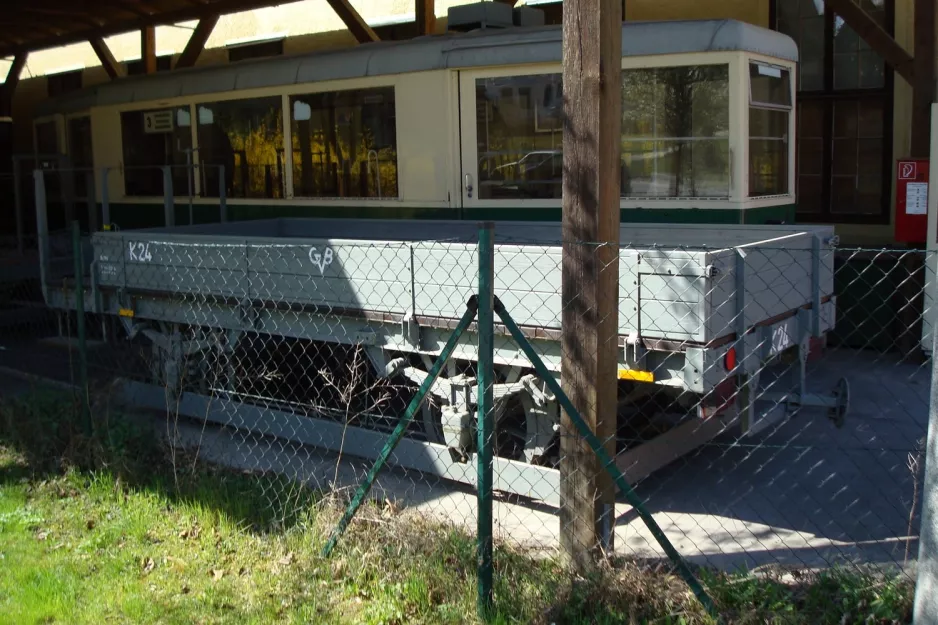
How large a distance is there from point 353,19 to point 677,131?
614cm

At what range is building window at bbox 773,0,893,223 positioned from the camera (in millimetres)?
10586

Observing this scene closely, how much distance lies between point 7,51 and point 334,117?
11.2 meters

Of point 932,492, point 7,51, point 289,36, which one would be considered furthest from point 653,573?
point 7,51

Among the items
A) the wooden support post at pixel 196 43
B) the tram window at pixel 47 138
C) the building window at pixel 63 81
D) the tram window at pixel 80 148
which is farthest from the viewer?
the building window at pixel 63 81

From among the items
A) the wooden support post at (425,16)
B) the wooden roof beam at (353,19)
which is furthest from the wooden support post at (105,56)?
the wooden support post at (425,16)

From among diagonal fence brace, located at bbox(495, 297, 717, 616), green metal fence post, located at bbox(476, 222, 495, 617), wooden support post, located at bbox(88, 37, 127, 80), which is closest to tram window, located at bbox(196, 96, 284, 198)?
wooden support post, located at bbox(88, 37, 127, 80)

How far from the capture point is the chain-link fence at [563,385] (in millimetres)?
4121

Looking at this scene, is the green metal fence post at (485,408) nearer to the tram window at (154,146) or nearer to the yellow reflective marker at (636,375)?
the yellow reflective marker at (636,375)

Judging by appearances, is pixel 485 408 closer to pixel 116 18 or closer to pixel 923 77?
pixel 923 77

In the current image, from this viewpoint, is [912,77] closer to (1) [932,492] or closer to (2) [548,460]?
(2) [548,460]

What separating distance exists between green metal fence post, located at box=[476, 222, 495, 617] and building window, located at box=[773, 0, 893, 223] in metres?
8.08

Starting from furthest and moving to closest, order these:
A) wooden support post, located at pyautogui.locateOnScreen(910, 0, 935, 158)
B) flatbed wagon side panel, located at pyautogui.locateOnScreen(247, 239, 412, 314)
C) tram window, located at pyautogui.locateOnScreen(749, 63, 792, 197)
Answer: wooden support post, located at pyautogui.locateOnScreen(910, 0, 935, 158) < tram window, located at pyautogui.locateOnScreen(749, 63, 792, 197) < flatbed wagon side panel, located at pyautogui.locateOnScreen(247, 239, 412, 314)

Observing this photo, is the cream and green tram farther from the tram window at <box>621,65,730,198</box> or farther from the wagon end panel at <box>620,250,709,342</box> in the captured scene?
the wagon end panel at <box>620,250,709,342</box>

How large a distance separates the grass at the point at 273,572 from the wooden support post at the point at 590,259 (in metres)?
0.28
